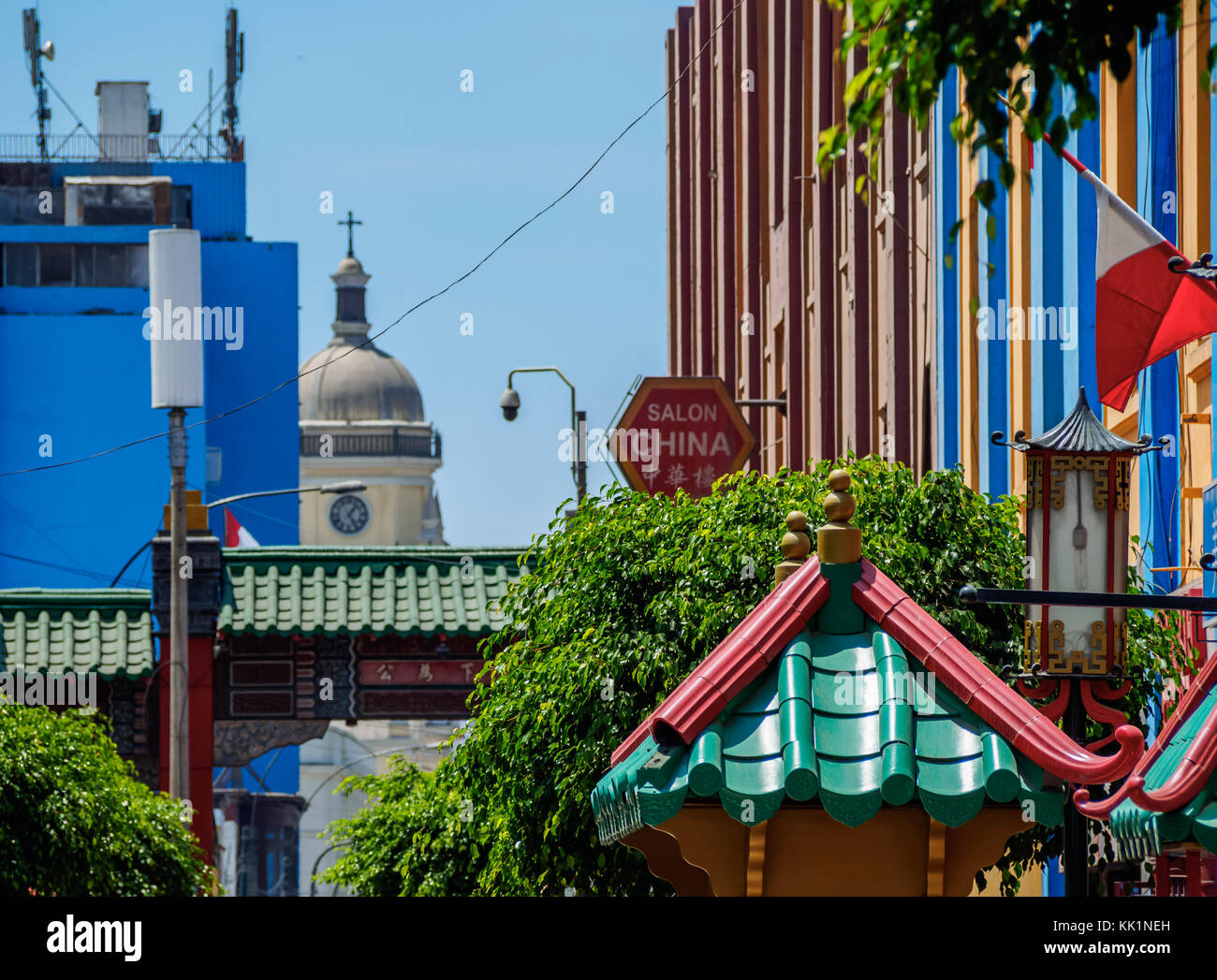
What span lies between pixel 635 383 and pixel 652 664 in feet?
49.2

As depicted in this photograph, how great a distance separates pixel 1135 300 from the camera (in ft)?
48.4

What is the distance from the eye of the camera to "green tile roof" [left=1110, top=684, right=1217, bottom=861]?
8383 millimetres

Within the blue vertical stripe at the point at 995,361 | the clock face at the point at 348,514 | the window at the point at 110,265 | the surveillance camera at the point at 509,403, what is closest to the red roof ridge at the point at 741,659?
the blue vertical stripe at the point at 995,361

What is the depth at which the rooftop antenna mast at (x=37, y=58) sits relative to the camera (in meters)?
70.0

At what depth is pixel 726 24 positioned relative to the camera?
154 feet

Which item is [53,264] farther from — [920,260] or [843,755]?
[843,755]

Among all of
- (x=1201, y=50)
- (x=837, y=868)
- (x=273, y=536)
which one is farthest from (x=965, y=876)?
(x=273, y=536)

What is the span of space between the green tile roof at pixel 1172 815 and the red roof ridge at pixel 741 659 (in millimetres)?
1677

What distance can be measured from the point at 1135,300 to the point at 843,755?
7.28 meters

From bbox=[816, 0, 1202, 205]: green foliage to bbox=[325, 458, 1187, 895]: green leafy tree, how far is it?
9.17 meters

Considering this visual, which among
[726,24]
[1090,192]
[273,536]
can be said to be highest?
[726,24]

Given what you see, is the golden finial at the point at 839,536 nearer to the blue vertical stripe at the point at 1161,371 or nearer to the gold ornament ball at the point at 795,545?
the gold ornament ball at the point at 795,545

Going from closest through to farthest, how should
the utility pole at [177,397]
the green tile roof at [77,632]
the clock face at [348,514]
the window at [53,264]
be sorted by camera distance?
1. the utility pole at [177,397]
2. the green tile roof at [77,632]
3. the window at [53,264]
4. the clock face at [348,514]
